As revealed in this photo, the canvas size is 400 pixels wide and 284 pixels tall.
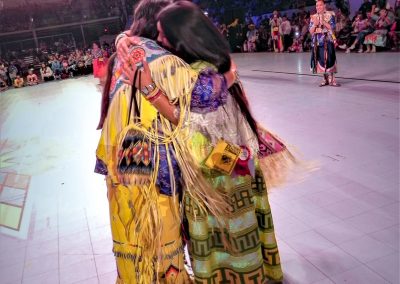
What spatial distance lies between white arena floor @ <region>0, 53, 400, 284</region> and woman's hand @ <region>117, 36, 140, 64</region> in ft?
4.11

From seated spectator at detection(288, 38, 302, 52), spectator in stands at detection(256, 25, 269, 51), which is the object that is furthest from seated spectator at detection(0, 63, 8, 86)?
seated spectator at detection(288, 38, 302, 52)

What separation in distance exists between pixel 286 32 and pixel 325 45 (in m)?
7.99

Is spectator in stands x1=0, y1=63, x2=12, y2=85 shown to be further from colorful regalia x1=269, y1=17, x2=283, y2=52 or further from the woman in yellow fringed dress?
the woman in yellow fringed dress

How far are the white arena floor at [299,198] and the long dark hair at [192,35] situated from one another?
115 centimetres

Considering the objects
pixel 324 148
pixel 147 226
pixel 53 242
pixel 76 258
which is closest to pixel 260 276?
pixel 147 226

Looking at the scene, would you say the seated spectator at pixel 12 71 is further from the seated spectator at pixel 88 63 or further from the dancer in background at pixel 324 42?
the dancer in background at pixel 324 42

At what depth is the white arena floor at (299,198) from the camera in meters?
2.07

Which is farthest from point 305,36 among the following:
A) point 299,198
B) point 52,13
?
point 52,13

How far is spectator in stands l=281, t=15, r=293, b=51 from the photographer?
13633mm

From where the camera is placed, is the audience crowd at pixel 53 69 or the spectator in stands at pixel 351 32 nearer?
the spectator in stands at pixel 351 32

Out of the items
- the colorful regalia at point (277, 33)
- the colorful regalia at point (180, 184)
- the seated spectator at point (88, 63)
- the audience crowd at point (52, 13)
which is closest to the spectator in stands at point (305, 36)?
the colorful regalia at point (277, 33)

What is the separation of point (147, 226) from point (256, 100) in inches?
193

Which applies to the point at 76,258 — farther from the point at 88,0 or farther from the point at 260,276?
the point at 88,0

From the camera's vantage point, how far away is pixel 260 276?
1.48 m
